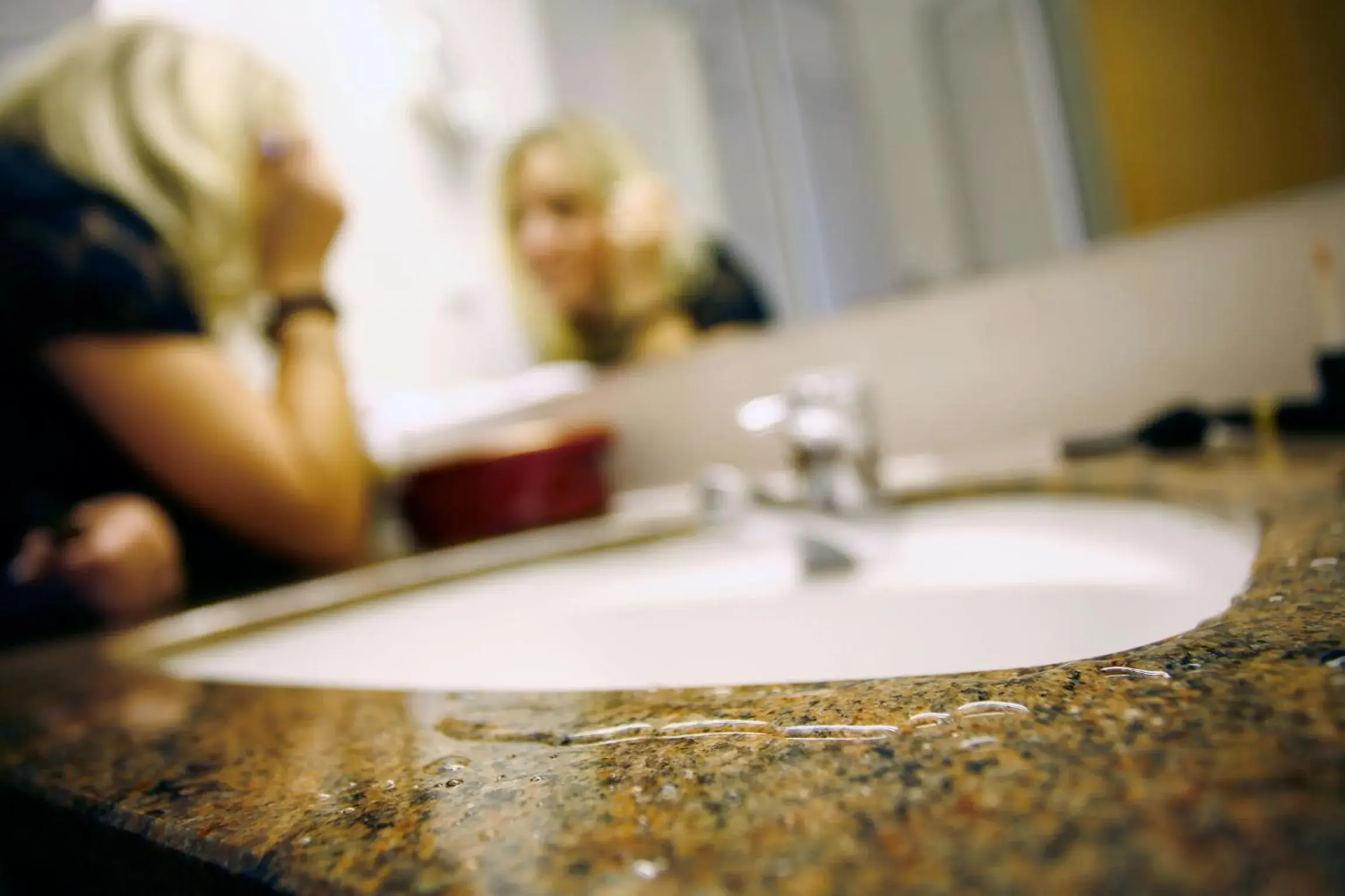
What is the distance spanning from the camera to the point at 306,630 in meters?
0.71

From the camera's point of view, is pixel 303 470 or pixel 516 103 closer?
pixel 303 470

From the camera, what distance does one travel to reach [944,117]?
75cm

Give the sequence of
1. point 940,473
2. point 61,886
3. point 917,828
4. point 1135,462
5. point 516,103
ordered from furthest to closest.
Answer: point 516,103
point 940,473
point 1135,462
point 61,886
point 917,828

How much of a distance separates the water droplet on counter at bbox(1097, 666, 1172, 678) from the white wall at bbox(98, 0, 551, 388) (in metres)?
0.89

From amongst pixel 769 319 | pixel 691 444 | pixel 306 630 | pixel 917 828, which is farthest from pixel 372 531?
pixel 917 828

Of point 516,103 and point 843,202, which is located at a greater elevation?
point 516,103

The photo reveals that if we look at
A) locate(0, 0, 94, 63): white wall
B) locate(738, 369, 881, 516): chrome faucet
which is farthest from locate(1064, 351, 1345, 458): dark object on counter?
locate(0, 0, 94, 63): white wall

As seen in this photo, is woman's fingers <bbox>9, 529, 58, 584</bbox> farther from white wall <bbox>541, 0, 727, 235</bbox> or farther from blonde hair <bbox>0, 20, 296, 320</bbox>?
white wall <bbox>541, 0, 727, 235</bbox>

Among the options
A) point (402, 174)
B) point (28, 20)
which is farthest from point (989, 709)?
point (28, 20)

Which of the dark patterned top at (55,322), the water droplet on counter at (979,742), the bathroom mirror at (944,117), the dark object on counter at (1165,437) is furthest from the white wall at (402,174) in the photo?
the water droplet on counter at (979,742)

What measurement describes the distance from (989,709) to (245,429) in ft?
2.76

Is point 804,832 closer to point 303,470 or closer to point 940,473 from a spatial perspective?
point 940,473

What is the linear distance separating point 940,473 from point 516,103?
690 millimetres

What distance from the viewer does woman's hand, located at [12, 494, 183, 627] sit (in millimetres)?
814
